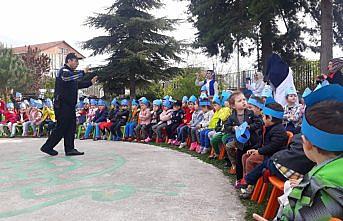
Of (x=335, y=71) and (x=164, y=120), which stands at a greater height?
(x=335, y=71)

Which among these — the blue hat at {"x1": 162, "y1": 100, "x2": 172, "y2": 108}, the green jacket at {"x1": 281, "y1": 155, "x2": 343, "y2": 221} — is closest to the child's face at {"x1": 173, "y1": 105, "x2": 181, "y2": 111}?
the blue hat at {"x1": 162, "y1": 100, "x2": 172, "y2": 108}

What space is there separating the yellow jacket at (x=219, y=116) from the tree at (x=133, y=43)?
34.7 ft

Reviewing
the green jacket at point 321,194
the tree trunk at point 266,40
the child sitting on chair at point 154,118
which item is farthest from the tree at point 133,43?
the green jacket at point 321,194

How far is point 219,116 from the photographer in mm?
7820

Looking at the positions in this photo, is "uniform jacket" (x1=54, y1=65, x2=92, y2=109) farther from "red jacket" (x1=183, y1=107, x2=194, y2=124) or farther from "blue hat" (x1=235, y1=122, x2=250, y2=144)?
"blue hat" (x1=235, y1=122, x2=250, y2=144)

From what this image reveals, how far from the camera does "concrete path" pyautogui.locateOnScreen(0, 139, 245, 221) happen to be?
4.25m

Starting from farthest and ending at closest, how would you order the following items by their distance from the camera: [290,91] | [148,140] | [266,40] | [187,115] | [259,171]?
1. [266,40]
2. [148,140]
3. [187,115]
4. [290,91]
5. [259,171]

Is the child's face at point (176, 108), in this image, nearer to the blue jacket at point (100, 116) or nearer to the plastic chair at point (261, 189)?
the blue jacket at point (100, 116)

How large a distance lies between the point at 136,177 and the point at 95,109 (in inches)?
294

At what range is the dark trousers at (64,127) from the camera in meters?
8.20

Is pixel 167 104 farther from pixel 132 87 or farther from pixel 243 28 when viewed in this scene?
pixel 132 87

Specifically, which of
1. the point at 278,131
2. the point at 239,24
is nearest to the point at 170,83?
the point at 239,24

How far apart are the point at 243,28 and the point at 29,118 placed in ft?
28.3

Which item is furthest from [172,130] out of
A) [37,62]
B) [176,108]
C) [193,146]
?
[37,62]
